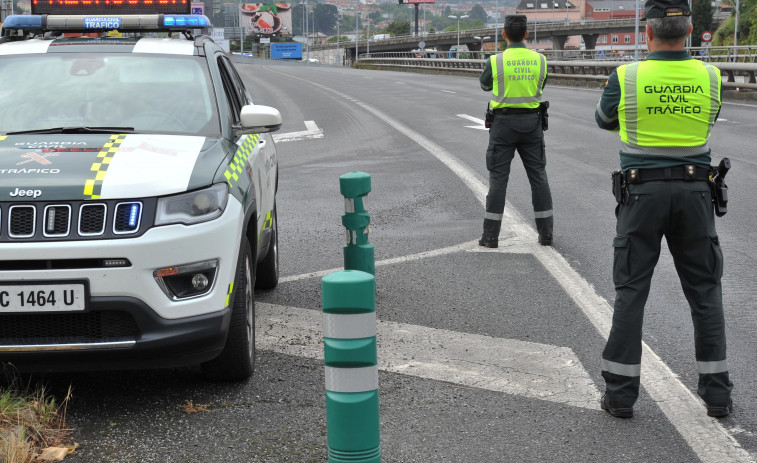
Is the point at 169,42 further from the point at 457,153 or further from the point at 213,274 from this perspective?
the point at 457,153

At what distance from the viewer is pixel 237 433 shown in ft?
14.6

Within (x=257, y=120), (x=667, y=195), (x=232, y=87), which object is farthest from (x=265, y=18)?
(x=667, y=195)

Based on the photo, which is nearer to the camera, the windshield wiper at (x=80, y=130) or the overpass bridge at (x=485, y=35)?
the windshield wiper at (x=80, y=130)

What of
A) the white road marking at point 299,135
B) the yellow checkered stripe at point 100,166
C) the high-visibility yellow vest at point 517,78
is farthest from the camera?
the white road marking at point 299,135

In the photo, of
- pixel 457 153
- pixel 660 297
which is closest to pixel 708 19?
pixel 457 153

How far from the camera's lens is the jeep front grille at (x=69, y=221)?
4407 millimetres

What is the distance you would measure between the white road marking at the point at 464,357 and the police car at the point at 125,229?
559 mm

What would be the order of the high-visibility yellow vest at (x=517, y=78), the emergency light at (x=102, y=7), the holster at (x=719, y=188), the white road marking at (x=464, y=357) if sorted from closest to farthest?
1. the holster at (x=719, y=188)
2. the white road marking at (x=464, y=357)
3. the emergency light at (x=102, y=7)
4. the high-visibility yellow vest at (x=517, y=78)

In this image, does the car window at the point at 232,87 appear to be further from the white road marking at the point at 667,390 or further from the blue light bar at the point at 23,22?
the white road marking at the point at 667,390

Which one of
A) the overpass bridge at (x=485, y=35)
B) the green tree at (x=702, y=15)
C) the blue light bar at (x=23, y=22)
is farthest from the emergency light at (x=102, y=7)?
the overpass bridge at (x=485, y=35)

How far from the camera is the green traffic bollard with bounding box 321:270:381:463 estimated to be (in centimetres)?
333

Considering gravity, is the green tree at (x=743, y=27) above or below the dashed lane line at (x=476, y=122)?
above

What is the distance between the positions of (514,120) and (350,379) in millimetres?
5578

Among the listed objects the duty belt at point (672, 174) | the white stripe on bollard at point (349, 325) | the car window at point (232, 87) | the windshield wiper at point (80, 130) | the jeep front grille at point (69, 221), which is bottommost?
the white stripe on bollard at point (349, 325)
